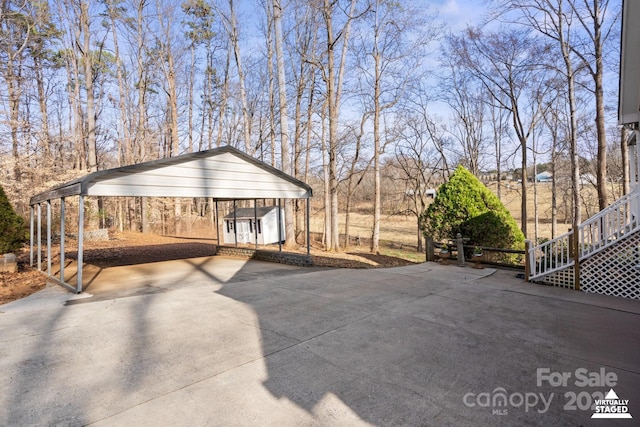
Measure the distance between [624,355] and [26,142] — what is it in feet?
69.3

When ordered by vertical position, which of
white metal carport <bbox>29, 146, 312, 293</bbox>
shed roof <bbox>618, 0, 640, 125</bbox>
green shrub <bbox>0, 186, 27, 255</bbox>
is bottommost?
green shrub <bbox>0, 186, 27, 255</bbox>

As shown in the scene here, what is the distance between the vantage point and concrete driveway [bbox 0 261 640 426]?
229 centimetres

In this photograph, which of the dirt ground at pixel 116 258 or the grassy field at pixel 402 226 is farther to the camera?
the grassy field at pixel 402 226

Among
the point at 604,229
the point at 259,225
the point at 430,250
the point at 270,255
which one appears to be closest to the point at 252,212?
the point at 259,225

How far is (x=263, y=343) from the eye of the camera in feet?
11.4

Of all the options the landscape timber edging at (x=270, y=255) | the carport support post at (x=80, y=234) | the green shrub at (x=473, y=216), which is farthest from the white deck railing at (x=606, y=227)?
the carport support post at (x=80, y=234)

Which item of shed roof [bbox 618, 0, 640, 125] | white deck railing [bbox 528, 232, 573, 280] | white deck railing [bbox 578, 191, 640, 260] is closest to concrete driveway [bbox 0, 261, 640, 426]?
white deck railing [bbox 528, 232, 573, 280]

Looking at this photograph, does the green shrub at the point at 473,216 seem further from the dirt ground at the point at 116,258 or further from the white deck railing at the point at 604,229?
the dirt ground at the point at 116,258

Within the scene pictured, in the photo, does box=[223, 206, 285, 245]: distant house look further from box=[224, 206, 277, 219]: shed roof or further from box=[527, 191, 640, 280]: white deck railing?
box=[527, 191, 640, 280]: white deck railing

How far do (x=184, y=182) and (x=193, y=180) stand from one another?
0.20 metres

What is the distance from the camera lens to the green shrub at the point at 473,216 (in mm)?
8852

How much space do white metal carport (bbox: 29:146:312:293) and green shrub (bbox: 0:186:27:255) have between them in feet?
5.04

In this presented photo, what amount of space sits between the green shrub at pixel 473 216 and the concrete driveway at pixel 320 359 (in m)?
3.46

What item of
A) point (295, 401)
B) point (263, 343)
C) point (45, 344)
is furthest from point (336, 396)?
point (45, 344)
